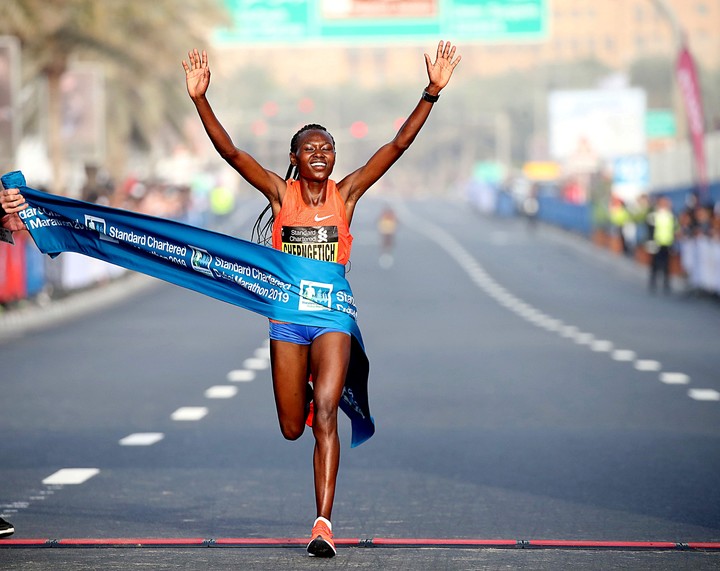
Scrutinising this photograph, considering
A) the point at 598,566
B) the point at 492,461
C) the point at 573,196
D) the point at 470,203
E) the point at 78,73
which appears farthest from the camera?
the point at 470,203

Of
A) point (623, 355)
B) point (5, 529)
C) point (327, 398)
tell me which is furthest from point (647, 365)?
point (5, 529)

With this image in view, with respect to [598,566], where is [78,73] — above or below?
above

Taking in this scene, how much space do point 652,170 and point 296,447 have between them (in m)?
47.1

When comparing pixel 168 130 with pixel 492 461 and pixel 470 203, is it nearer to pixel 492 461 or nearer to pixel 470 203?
pixel 470 203

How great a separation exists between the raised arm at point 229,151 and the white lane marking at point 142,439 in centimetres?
450

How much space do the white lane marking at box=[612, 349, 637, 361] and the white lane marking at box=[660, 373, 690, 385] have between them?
2.05 m

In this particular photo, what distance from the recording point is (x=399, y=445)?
1224 cm

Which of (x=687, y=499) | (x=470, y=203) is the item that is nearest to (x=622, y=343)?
(x=687, y=499)

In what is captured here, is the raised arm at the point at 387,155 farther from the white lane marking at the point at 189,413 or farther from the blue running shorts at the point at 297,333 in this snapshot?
the white lane marking at the point at 189,413

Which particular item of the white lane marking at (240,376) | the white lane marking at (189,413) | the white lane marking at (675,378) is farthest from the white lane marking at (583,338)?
the white lane marking at (189,413)

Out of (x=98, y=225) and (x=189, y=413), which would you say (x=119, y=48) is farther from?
(x=98, y=225)

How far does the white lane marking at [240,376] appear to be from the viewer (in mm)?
17656

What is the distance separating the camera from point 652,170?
58.2 m

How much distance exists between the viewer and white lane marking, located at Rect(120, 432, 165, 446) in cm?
1244
